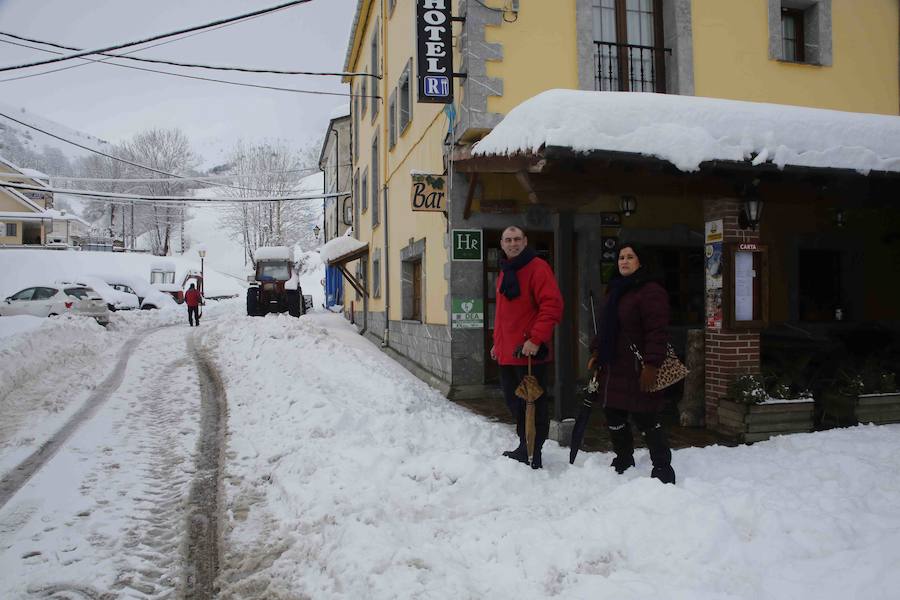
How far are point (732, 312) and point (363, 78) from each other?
13.6 meters

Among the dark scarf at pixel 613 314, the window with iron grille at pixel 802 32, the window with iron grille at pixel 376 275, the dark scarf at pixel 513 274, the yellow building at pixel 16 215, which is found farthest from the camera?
the yellow building at pixel 16 215

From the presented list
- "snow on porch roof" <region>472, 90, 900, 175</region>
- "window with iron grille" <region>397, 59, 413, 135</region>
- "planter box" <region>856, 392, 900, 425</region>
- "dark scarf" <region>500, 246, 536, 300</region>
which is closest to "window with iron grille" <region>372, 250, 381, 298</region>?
"window with iron grille" <region>397, 59, 413, 135</region>

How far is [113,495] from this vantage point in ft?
13.8

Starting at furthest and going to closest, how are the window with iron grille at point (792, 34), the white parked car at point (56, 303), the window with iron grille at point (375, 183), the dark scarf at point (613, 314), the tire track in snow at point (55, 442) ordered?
1. the white parked car at point (56, 303)
2. the window with iron grille at point (375, 183)
3. the window with iron grille at point (792, 34)
4. the tire track in snow at point (55, 442)
5. the dark scarf at point (613, 314)

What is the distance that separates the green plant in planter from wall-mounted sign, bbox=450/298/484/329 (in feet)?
10.7

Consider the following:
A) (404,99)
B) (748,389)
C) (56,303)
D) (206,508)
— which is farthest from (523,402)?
(56,303)

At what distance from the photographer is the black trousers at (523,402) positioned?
15.0 feet

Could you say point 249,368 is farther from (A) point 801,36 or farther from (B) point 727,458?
(A) point 801,36

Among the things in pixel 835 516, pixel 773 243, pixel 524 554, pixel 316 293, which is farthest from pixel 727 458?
pixel 316 293

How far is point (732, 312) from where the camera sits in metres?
6.15

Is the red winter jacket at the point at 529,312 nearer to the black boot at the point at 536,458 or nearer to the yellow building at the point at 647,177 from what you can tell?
the black boot at the point at 536,458

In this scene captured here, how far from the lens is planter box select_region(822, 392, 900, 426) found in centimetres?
607

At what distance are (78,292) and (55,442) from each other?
1472 centimetres

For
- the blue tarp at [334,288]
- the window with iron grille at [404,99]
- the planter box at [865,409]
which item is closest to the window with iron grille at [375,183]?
the window with iron grille at [404,99]
